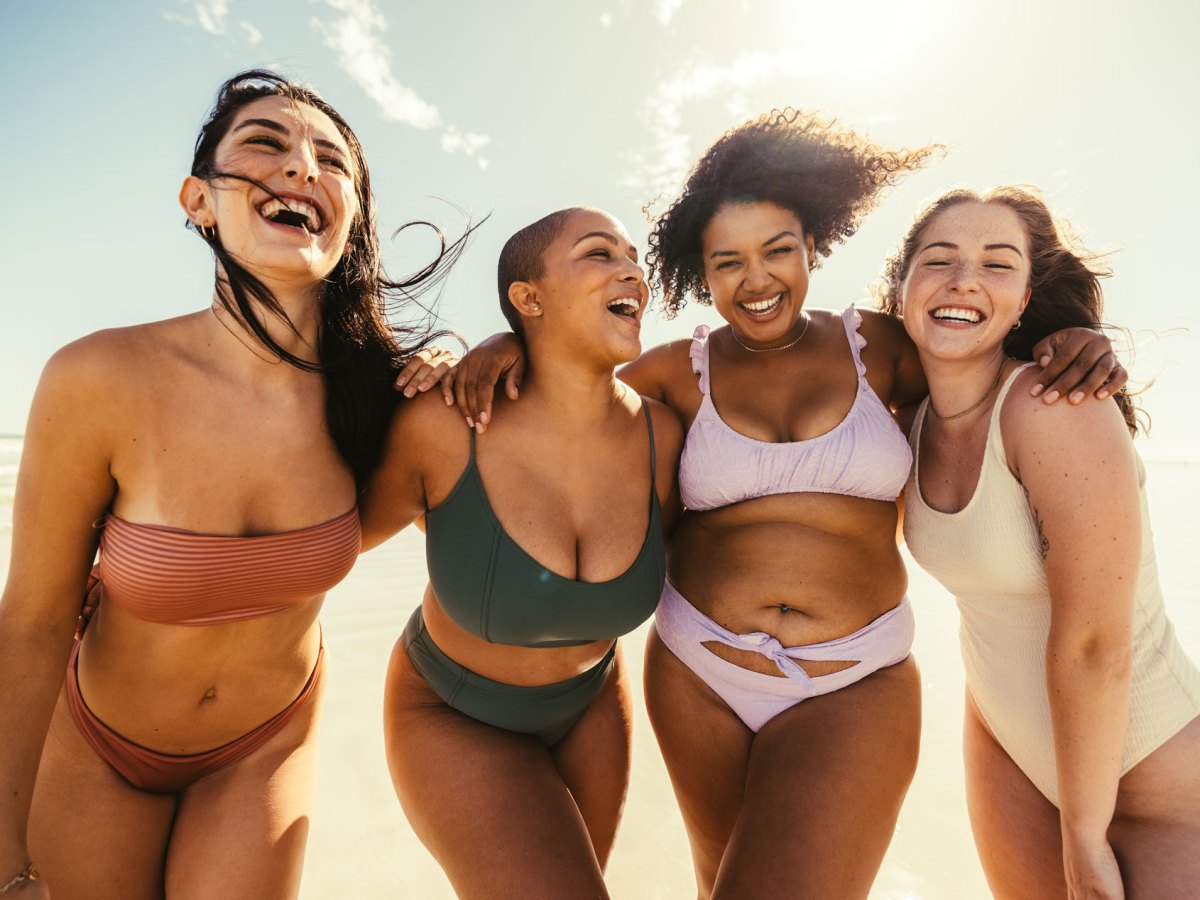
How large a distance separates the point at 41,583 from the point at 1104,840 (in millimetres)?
3369

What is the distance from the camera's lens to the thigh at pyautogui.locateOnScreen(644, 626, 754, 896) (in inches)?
97.4

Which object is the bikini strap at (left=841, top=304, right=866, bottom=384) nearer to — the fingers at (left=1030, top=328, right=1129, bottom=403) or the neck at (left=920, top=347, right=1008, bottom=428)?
the neck at (left=920, top=347, right=1008, bottom=428)

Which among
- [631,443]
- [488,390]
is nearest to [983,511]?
[631,443]

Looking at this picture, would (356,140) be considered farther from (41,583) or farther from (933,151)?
(933,151)

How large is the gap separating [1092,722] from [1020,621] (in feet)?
1.30

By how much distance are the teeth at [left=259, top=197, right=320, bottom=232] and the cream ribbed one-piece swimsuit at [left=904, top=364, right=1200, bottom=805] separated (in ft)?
8.19

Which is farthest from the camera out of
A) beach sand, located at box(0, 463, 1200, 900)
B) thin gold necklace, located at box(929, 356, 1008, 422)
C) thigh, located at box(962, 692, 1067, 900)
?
beach sand, located at box(0, 463, 1200, 900)

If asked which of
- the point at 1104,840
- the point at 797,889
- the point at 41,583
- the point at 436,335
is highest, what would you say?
the point at 436,335

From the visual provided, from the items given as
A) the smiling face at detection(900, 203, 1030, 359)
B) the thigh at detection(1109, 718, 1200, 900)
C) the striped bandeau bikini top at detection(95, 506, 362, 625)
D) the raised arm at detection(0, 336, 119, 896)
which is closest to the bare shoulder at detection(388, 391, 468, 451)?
the striped bandeau bikini top at detection(95, 506, 362, 625)

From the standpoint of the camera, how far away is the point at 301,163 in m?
2.14

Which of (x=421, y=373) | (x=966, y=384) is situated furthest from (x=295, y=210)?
(x=966, y=384)

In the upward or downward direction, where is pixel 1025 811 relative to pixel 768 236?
downward

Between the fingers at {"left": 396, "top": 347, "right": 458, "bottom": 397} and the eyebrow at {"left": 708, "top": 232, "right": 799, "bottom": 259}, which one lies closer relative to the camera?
the fingers at {"left": 396, "top": 347, "right": 458, "bottom": 397}

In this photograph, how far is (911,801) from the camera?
13.5 feet
